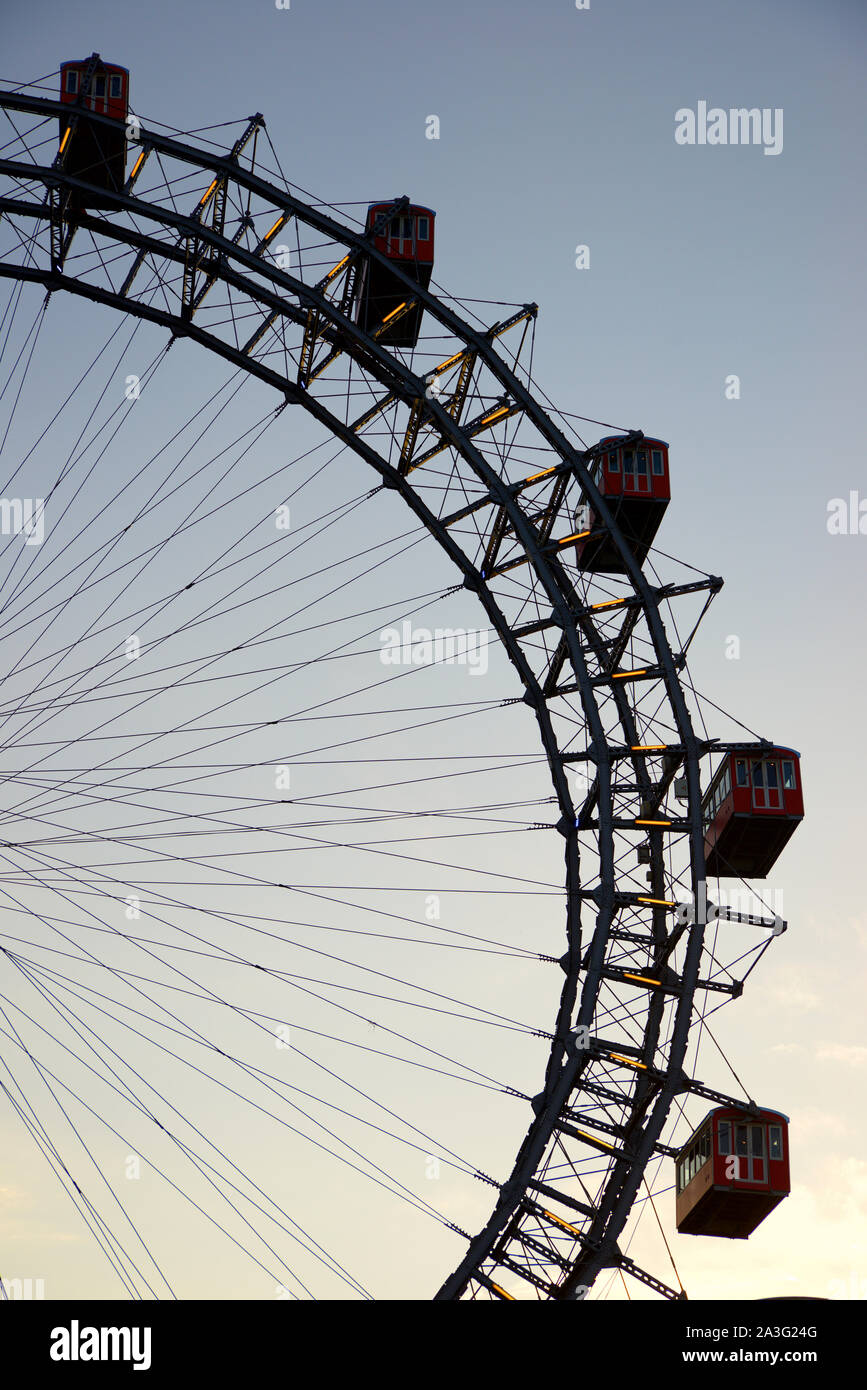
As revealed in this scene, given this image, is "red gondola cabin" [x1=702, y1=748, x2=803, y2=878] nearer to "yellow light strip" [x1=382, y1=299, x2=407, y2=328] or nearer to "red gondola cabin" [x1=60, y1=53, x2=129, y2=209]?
"yellow light strip" [x1=382, y1=299, x2=407, y2=328]

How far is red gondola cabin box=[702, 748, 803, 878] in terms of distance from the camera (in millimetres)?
34000

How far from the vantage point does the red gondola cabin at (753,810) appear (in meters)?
34.0

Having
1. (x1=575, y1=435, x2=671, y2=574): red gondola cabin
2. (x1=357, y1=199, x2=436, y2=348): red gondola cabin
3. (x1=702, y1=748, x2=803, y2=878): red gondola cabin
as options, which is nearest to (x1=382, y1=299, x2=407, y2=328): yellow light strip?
(x1=357, y1=199, x2=436, y2=348): red gondola cabin

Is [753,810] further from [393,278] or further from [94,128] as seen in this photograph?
[94,128]

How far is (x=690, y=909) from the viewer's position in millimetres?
31391

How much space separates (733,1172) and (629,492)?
1429 cm

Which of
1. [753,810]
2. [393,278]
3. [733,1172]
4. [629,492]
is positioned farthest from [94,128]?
[733,1172]

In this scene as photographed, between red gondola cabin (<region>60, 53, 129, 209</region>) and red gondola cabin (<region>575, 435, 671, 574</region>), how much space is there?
1157 centimetres

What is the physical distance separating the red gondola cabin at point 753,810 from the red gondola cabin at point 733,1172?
18.0 feet

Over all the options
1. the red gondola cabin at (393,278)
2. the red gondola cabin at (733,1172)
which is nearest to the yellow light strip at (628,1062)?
the red gondola cabin at (733,1172)
